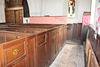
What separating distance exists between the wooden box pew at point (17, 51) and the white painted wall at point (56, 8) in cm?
510

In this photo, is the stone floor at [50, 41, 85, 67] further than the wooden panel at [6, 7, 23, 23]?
No

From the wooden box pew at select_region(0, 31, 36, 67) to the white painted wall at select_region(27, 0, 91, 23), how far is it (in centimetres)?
510

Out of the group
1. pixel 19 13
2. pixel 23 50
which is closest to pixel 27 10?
pixel 19 13

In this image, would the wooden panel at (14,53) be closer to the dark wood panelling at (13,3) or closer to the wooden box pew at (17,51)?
the wooden box pew at (17,51)

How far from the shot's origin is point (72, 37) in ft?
19.3

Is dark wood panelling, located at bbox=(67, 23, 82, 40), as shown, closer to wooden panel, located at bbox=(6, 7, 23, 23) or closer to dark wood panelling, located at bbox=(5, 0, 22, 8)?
wooden panel, located at bbox=(6, 7, 23, 23)

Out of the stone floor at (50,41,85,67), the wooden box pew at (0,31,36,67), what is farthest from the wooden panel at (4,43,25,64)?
the stone floor at (50,41,85,67)

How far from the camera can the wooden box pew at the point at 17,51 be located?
0.86 m

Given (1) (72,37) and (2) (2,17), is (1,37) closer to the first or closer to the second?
(1) (72,37)

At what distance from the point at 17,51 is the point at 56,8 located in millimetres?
5803

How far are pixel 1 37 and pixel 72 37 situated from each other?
4.93 meters

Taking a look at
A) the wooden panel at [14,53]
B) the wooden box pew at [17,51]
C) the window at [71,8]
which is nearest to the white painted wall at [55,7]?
the window at [71,8]

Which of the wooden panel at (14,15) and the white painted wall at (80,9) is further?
the wooden panel at (14,15)

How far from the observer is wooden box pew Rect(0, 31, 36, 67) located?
33.8 inches
